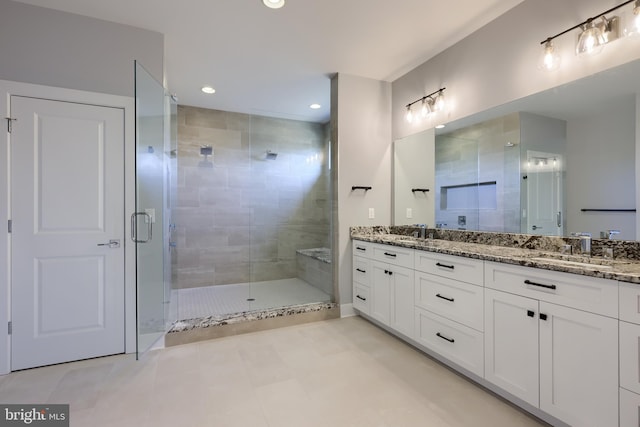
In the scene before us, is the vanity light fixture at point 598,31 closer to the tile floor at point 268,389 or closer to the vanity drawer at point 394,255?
the vanity drawer at point 394,255

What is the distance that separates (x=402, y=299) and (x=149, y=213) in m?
2.29

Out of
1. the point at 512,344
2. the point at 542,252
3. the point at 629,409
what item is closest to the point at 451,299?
the point at 512,344

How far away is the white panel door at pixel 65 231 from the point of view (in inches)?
85.7

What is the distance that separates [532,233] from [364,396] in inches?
66.5

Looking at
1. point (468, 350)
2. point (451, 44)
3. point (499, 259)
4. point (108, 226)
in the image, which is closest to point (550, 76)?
point (451, 44)

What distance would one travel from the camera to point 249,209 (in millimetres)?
4516

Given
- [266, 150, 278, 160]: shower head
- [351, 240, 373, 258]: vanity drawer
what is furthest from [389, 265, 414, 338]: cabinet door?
[266, 150, 278, 160]: shower head

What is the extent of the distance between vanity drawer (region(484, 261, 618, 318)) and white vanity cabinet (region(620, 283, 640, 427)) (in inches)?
1.4

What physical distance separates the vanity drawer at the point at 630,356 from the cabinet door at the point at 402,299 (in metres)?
1.31

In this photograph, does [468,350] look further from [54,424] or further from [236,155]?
Answer: [236,155]

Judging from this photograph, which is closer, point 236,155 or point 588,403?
point 588,403

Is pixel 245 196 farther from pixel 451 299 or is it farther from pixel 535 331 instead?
pixel 535 331

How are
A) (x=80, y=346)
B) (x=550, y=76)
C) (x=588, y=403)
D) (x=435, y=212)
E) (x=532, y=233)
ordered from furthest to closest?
(x=435, y=212) → (x=80, y=346) → (x=532, y=233) → (x=550, y=76) → (x=588, y=403)

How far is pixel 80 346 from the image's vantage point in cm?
231
